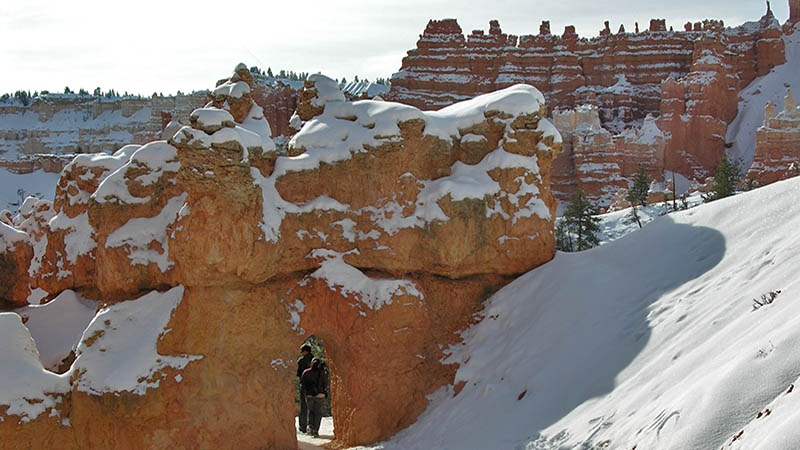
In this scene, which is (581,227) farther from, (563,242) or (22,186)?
(22,186)

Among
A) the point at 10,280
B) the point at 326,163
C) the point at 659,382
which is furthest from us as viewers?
the point at 10,280

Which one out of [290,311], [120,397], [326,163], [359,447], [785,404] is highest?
[326,163]

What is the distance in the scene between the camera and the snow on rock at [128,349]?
10836 millimetres

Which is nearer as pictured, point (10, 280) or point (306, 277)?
point (306, 277)

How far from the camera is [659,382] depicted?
322 inches

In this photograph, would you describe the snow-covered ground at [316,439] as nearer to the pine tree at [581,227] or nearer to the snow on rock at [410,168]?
the snow on rock at [410,168]

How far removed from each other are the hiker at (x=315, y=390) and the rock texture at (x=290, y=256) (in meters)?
0.77

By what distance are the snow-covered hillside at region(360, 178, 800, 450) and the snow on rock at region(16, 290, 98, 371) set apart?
5601 mm

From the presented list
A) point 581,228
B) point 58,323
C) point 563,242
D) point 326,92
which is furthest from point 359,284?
point 581,228

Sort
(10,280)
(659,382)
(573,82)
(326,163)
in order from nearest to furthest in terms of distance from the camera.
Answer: (659,382)
(326,163)
(10,280)
(573,82)

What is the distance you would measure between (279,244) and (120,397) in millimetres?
3036

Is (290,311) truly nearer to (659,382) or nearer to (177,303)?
(177,303)

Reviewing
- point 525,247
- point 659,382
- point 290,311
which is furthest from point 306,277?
point 659,382

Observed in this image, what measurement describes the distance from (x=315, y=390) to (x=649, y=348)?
6347mm
